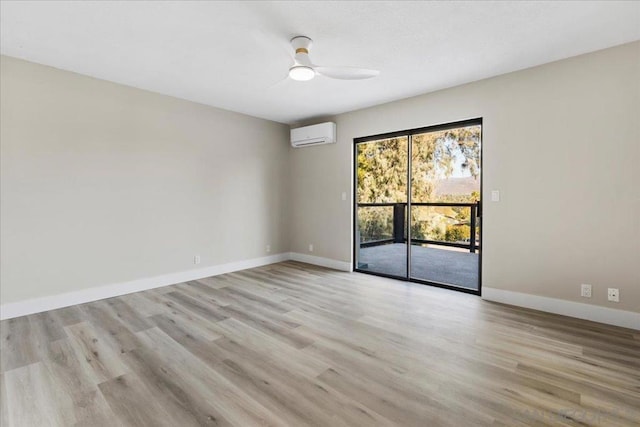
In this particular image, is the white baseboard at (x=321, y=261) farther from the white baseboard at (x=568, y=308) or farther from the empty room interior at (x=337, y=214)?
the white baseboard at (x=568, y=308)

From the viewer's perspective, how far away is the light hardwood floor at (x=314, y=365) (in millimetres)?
1702

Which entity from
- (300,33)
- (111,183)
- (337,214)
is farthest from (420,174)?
(111,183)

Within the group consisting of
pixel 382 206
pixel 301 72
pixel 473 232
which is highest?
pixel 301 72

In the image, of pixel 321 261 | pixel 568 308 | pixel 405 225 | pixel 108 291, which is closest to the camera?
pixel 568 308

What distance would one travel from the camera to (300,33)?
2.56m

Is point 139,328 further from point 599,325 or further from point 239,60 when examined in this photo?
point 599,325

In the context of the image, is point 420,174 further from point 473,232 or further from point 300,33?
point 300,33

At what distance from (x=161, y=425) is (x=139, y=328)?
1463mm

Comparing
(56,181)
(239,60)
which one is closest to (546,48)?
(239,60)

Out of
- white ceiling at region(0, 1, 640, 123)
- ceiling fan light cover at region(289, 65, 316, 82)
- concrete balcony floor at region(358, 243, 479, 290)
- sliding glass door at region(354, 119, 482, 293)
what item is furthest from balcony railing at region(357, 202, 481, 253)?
ceiling fan light cover at region(289, 65, 316, 82)

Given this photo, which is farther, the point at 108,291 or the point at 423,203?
the point at 423,203

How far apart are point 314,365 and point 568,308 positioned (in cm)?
273

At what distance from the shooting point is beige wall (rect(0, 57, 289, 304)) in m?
3.08

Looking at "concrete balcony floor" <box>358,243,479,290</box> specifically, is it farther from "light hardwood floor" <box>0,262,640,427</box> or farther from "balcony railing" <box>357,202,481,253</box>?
"light hardwood floor" <box>0,262,640,427</box>
